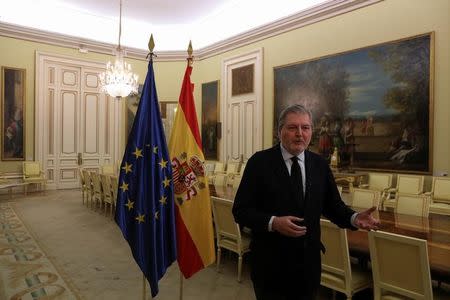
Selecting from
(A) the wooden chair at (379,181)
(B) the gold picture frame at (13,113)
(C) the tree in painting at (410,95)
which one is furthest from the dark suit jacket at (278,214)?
(B) the gold picture frame at (13,113)

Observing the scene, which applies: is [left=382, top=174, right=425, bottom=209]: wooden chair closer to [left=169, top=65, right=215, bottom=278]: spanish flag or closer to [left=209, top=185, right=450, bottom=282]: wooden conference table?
[left=209, top=185, right=450, bottom=282]: wooden conference table

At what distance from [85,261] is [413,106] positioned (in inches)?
275

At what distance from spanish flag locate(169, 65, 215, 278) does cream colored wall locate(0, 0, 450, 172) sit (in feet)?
19.7

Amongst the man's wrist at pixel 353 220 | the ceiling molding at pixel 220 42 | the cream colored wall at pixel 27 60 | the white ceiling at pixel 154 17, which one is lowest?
the man's wrist at pixel 353 220

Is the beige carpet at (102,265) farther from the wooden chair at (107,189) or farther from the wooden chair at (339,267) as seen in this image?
the wooden chair at (339,267)

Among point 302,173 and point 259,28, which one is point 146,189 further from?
point 259,28

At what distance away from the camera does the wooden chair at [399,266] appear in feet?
7.75

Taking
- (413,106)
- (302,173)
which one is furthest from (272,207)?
(413,106)

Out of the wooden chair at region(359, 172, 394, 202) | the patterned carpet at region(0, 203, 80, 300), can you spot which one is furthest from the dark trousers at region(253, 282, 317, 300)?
the wooden chair at region(359, 172, 394, 202)

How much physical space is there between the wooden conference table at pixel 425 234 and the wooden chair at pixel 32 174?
10.1 m

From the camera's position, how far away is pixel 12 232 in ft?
20.6

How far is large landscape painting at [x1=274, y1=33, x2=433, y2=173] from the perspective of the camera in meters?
7.47

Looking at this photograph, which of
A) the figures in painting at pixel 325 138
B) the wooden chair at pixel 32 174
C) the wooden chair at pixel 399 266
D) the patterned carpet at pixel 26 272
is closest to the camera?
the wooden chair at pixel 399 266

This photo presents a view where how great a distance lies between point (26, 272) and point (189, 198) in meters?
2.51
